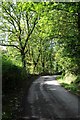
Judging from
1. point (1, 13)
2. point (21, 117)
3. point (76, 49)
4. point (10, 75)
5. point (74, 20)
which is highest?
point (1, 13)

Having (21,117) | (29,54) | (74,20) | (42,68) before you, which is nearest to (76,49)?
(74,20)

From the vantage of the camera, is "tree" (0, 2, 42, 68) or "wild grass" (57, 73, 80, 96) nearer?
"wild grass" (57, 73, 80, 96)

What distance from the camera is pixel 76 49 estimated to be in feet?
68.9

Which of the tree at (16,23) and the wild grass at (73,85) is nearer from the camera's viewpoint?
the wild grass at (73,85)

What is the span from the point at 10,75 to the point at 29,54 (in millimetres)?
37192

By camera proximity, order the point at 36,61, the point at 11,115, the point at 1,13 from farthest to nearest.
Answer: the point at 36,61
the point at 1,13
the point at 11,115

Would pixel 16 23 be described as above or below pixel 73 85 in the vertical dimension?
above

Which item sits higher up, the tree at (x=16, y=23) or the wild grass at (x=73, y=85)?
the tree at (x=16, y=23)

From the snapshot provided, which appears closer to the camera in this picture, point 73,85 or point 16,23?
point 73,85

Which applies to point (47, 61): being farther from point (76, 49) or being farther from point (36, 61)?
point (76, 49)

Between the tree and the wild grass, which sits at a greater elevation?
the tree

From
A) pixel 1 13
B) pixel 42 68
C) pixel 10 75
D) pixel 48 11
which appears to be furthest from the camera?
pixel 42 68

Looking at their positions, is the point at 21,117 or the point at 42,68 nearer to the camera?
the point at 21,117

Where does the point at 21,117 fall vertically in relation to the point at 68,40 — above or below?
below
